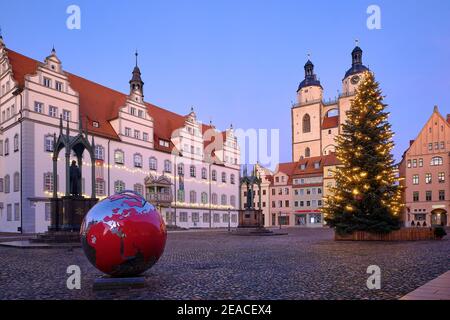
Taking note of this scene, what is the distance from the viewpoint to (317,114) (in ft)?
295

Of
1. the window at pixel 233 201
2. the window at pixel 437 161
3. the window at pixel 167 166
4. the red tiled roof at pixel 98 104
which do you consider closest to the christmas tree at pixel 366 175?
the red tiled roof at pixel 98 104

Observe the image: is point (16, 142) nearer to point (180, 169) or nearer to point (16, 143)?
point (16, 143)

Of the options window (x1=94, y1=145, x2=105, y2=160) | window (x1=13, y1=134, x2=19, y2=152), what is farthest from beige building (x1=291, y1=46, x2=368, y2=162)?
window (x1=13, y1=134, x2=19, y2=152)

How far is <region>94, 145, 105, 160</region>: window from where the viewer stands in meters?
41.7

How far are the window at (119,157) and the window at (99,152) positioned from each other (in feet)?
6.49

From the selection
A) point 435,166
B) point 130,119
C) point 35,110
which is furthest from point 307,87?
point 35,110

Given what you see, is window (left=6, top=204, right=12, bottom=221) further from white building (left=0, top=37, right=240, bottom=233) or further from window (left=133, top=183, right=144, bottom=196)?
window (left=133, top=183, right=144, bottom=196)

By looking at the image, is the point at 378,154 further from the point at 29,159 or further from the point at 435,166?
the point at 435,166

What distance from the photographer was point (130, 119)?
47.1m

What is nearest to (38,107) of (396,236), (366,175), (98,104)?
(98,104)

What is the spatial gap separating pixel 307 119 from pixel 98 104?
188 feet

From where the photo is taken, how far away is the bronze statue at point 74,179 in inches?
827

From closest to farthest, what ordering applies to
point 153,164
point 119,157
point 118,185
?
point 118,185 < point 119,157 < point 153,164
